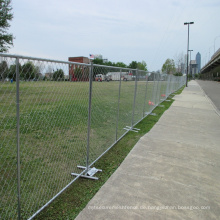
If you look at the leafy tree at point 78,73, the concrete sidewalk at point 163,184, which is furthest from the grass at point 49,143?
the concrete sidewalk at point 163,184

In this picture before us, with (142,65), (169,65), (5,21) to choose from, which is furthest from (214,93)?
(142,65)

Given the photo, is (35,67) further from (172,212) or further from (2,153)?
(2,153)

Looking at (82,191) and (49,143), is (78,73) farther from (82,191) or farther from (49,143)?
(49,143)

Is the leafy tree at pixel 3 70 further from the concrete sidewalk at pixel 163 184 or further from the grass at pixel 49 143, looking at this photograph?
the concrete sidewalk at pixel 163 184

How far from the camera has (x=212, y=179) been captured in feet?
10.8

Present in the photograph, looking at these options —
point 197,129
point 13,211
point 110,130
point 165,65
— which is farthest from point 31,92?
point 165,65

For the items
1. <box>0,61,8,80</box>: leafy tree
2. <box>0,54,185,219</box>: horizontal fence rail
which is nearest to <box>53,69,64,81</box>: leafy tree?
<box>0,54,185,219</box>: horizontal fence rail

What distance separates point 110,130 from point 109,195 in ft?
7.55

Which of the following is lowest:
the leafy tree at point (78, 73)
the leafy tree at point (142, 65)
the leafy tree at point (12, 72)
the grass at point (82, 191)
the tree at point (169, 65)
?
the grass at point (82, 191)

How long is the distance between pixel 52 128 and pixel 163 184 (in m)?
2.41

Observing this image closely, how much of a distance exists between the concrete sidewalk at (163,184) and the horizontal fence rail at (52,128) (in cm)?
58

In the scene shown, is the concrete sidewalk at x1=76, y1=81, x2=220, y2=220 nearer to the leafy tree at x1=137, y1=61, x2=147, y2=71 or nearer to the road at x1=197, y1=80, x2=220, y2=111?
the road at x1=197, y1=80, x2=220, y2=111

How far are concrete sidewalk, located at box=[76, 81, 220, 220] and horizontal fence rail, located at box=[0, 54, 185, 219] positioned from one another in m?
0.58

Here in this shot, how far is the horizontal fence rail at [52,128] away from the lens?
6.33 feet
